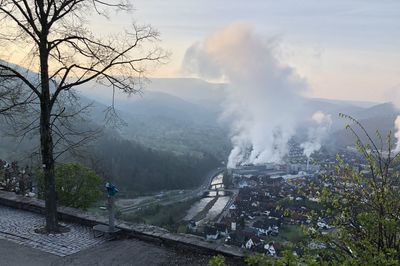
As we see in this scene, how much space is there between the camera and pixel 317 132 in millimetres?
130375

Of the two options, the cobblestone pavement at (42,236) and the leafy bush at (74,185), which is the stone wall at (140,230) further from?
the leafy bush at (74,185)

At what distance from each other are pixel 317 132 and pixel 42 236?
12806cm

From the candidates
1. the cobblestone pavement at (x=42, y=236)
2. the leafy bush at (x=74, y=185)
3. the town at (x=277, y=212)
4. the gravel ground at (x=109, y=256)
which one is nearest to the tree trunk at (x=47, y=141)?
the cobblestone pavement at (x=42, y=236)

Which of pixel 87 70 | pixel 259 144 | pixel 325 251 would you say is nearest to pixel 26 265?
pixel 87 70

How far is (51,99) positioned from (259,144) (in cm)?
10222

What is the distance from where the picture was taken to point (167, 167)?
78.8 meters

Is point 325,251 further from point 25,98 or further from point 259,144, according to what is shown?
point 259,144

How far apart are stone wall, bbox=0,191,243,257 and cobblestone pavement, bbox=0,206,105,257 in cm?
33

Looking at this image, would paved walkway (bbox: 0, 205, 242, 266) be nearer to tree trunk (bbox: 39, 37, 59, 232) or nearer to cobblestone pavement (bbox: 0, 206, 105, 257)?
cobblestone pavement (bbox: 0, 206, 105, 257)

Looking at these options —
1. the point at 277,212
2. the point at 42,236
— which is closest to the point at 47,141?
the point at 42,236

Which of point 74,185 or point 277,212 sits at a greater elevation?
point 74,185

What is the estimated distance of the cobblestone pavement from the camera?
8258mm

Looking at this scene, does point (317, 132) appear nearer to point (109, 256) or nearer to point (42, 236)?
point (42, 236)

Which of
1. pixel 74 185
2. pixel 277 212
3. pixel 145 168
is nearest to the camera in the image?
pixel 74 185
